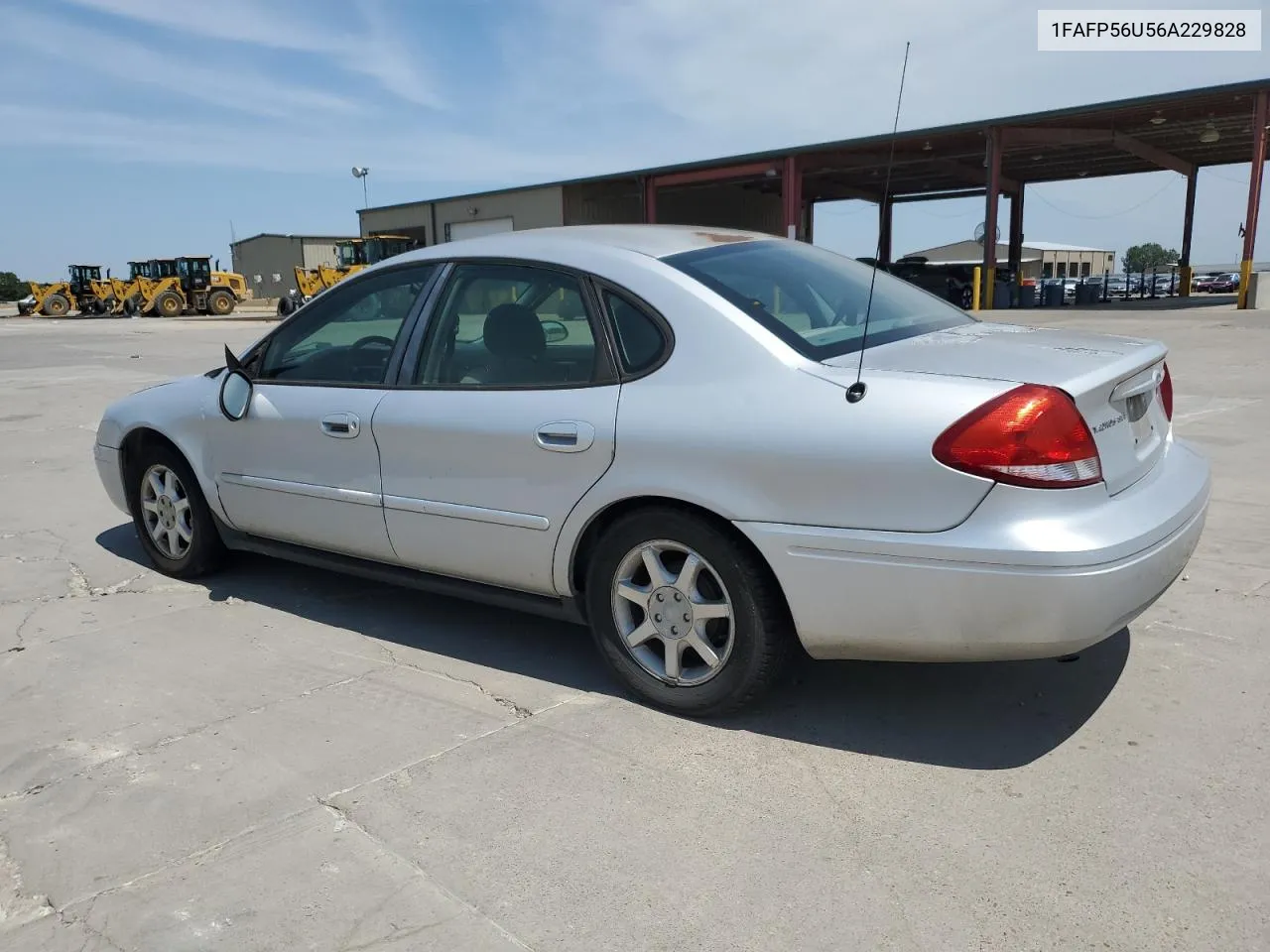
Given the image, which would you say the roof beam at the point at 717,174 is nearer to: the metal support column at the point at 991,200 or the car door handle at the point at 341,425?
the metal support column at the point at 991,200

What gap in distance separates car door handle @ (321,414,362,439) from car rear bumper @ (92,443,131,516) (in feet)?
5.62

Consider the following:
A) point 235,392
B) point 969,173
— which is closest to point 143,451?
point 235,392

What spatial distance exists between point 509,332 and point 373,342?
0.72m

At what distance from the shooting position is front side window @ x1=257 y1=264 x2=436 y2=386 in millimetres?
3896

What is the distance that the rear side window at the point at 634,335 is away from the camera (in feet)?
10.4

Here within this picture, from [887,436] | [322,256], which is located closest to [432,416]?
[887,436]

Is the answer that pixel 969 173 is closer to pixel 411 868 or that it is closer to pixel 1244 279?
pixel 1244 279

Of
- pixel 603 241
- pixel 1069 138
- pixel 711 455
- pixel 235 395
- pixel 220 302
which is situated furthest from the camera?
pixel 220 302

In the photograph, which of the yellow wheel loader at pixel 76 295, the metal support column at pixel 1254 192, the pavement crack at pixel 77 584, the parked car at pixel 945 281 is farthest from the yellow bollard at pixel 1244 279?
the yellow wheel loader at pixel 76 295

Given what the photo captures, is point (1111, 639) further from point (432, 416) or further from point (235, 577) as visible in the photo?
point (235, 577)

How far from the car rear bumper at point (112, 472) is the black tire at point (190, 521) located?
67 millimetres

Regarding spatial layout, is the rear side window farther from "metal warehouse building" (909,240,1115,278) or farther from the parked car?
"metal warehouse building" (909,240,1115,278)

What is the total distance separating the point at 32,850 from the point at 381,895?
38.8 inches

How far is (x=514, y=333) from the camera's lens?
3564 mm
